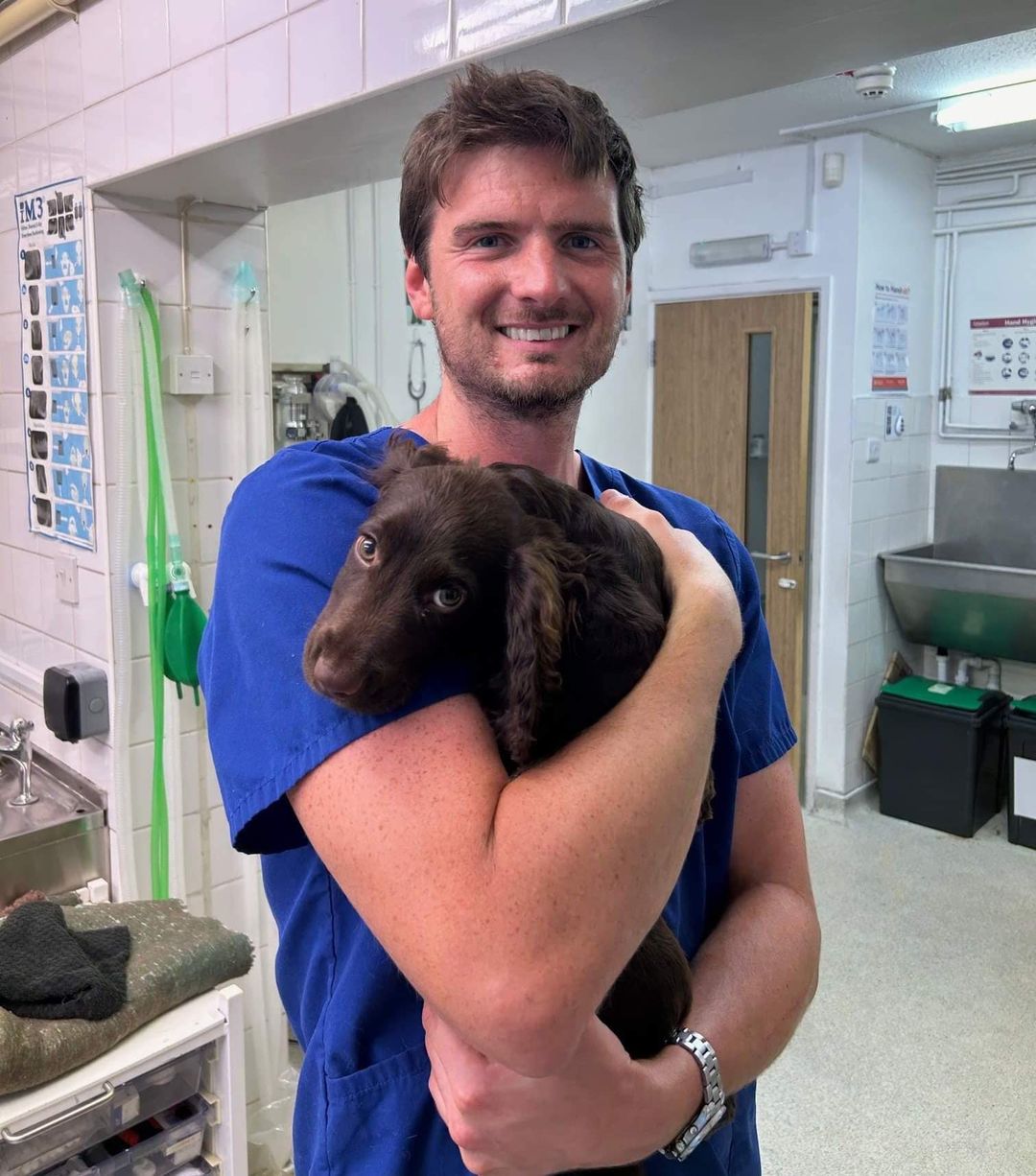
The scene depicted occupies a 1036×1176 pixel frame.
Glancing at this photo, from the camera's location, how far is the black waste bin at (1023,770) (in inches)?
154

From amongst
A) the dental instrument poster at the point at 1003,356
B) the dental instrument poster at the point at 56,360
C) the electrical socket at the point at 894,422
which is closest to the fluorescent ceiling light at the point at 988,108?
the dental instrument poster at the point at 1003,356

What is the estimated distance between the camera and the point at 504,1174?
0.75 metres

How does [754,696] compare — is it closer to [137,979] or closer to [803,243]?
[137,979]

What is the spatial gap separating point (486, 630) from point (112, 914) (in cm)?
149

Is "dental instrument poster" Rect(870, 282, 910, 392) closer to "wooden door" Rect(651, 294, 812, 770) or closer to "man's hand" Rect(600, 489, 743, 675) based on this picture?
"wooden door" Rect(651, 294, 812, 770)

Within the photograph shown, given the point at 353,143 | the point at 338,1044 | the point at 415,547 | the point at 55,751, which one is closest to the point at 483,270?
the point at 415,547

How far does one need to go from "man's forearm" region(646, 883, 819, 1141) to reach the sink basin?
1.75 m

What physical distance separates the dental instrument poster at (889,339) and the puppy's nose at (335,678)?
12.5 feet

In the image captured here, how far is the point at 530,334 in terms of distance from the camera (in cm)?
91

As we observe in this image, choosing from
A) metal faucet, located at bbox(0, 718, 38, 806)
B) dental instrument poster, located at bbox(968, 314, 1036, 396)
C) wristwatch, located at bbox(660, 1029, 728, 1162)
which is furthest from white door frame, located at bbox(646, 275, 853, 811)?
wristwatch, located at bbox(660, 1029, 728, 1162)

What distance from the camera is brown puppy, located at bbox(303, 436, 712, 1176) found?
66 centimetres

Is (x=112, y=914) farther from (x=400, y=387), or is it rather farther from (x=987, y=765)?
(x=987, y=765)

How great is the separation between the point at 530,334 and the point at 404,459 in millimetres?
209

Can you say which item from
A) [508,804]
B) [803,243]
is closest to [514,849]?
[508,804]
